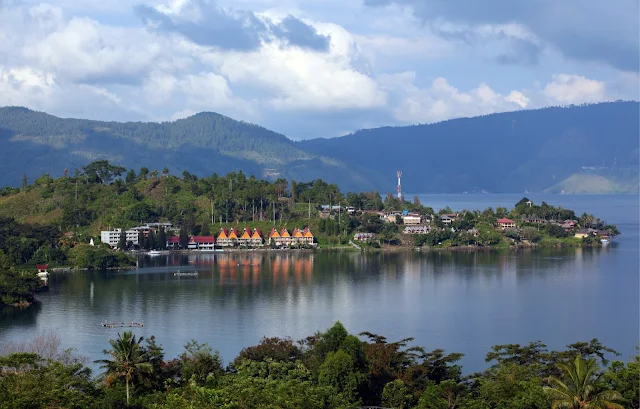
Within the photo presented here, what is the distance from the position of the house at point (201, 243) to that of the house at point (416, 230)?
563 inches

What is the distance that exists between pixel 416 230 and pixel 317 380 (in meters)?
45.7

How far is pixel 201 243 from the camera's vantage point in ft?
198

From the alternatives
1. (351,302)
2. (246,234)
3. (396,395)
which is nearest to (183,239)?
(246,234)

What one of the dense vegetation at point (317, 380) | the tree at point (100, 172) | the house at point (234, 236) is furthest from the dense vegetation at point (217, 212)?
the dense vegetation at point (317, 380)

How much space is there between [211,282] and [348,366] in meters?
23.7

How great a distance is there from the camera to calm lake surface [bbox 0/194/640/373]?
29266 mm

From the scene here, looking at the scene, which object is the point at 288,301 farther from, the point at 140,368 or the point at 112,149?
the point at 112,149

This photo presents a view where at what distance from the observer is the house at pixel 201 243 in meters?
60.2

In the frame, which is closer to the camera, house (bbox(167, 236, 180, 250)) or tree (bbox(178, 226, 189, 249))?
tree (bbox(178, 226, 189, 249))

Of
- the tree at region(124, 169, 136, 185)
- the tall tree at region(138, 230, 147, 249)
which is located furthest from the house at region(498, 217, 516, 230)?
the tree at region(124, 169, 136, 185)

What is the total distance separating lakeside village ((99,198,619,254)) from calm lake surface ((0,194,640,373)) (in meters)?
5.01

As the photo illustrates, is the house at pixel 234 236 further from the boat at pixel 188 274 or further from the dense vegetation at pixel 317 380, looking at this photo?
the dense vegetation at pixel 317 380

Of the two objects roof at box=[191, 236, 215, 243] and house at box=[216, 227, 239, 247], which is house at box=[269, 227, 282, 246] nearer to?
house at box=[216, 227, 239, 247]

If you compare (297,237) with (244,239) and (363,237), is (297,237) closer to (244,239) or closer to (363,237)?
(244,239)
